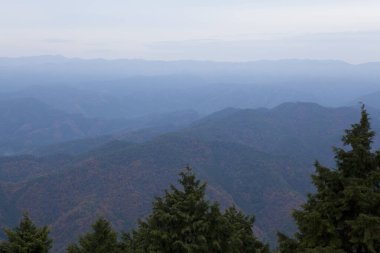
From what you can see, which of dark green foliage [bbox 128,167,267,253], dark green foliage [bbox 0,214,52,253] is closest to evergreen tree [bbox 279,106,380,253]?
dark green foliage [bbox 128,167,267,253]

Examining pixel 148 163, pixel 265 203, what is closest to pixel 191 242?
pixel 265 203

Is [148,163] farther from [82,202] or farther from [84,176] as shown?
[82,202]

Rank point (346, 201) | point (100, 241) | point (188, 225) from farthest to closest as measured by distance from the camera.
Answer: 1. point (100, 241)
2. point (188, 225)
3. point (346, 201)

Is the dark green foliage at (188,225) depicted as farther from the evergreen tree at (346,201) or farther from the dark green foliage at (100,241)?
the dark green foliage at (100,241)

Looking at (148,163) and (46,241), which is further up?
(46,241)

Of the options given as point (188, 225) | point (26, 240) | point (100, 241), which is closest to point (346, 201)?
point (188, 225)

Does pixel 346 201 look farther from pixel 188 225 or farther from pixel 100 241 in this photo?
pixel 100 241

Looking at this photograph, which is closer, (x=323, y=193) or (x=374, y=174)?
(x=374, y=174)
